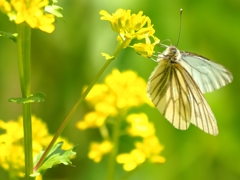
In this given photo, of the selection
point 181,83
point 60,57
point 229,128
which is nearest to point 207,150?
point 229,128

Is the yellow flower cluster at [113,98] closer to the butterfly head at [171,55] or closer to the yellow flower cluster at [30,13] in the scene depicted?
the butterfly head at [171,55]

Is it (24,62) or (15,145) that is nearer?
(24,62)

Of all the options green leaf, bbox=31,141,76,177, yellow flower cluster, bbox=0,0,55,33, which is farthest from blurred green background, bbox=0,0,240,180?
yellow flower cluster, bbox=0,0,55,33

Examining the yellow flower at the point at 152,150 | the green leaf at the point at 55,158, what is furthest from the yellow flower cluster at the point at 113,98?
the green leaf at the point at 55,158

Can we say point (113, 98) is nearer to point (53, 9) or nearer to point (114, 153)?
point (114, 153)

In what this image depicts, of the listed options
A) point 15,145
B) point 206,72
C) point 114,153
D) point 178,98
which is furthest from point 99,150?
point 206,72

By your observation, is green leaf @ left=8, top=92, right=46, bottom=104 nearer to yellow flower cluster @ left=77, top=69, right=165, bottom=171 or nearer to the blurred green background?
yellow flower cluster @ left=77, top=69, right=165, bottom=171
